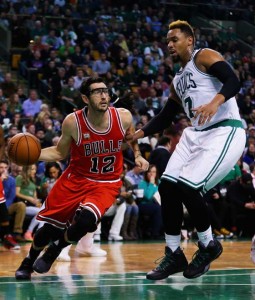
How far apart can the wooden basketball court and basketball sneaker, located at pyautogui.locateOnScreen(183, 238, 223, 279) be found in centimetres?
14

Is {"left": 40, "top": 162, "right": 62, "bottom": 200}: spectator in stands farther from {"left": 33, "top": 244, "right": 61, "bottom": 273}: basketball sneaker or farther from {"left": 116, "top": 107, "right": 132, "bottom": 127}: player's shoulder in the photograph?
{"left": 33, "top": 244, "right": 61, "bottom": 273}: basketball sneaker

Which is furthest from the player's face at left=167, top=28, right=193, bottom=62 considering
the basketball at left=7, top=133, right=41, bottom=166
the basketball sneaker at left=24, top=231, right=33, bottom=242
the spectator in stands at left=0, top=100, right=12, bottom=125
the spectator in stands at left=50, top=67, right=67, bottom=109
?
the spectator in stands at left=50, top=67, right=67, bottom=109

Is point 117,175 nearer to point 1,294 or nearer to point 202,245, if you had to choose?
point 202,245

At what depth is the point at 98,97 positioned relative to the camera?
26.1ft

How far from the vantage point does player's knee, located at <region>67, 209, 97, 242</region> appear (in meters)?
7.50

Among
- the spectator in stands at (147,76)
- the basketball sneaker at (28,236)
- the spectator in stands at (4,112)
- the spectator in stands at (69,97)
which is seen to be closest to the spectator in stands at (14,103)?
the spectator in stands at (4,112)

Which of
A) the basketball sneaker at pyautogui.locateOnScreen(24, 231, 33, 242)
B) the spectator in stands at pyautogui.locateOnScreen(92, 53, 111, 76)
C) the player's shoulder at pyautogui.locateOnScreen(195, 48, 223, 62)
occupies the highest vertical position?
the player's shoulder at pyautogui.locateOnScreen(195, 48, 223, 62)

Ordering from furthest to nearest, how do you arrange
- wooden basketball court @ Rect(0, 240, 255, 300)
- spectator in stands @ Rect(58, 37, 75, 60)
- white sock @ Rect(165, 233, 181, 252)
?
spectator in stands @ Rect(58, 37, 75, 60) → white sock @ Rect(165, 233, 181, 252) → wooden basketball court @ Rect(0, 240, 255, 300)

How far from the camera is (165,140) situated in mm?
14617

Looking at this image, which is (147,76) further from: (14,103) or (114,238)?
(114,238)

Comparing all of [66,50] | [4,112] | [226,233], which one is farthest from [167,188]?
[66,50]

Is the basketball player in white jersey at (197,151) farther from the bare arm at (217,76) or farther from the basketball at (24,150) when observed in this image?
the basketball at (24,150)

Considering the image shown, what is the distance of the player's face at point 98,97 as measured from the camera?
790 centimetres

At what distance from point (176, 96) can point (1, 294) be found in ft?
8.20
